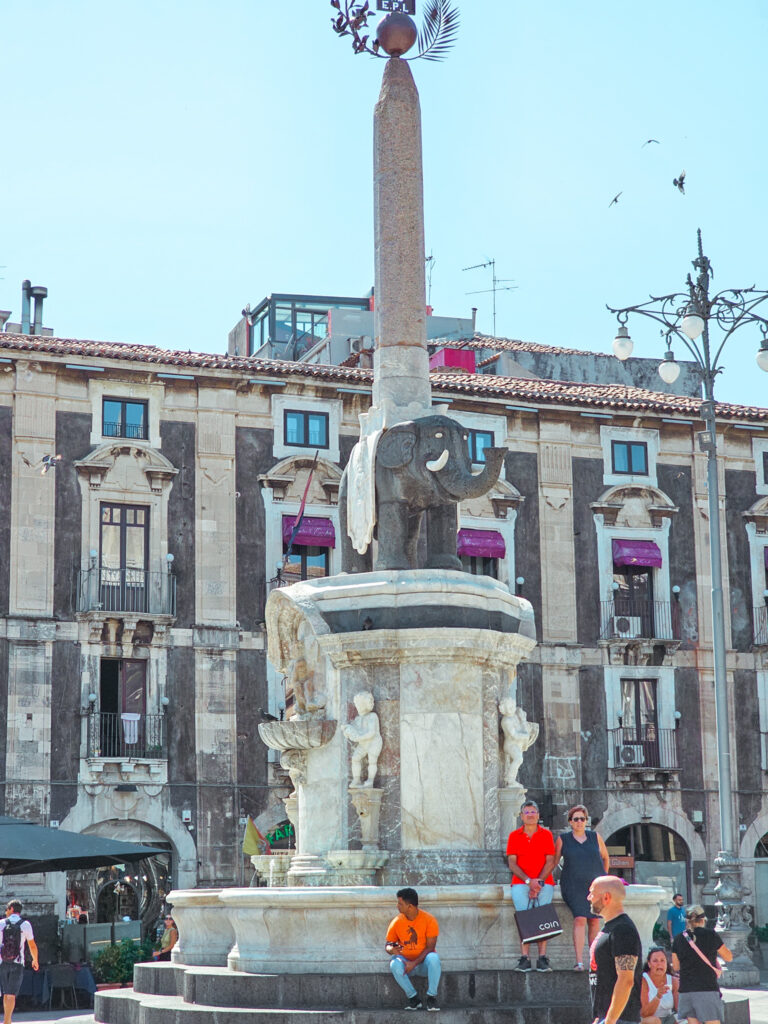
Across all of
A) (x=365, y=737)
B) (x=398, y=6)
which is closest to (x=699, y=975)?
(x=365, y=737)

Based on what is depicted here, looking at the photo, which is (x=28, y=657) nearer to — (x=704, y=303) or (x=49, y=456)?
(x=49, y=456)

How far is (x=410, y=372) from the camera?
17.7m

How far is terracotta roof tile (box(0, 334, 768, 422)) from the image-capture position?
36.8m

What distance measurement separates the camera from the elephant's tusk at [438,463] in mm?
16594

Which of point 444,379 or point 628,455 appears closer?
point 444,379

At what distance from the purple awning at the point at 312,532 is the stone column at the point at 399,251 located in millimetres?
19376

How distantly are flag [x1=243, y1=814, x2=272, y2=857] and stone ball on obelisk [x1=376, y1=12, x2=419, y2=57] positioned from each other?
1830cm

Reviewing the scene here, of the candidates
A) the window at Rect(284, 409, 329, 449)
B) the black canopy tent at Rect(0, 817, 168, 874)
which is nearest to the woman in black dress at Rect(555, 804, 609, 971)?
the black canopy tent at Rect(0, 817, 168, 874)

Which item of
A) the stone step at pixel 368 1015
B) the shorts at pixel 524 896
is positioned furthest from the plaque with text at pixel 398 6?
the stone step at pixel 368 1015

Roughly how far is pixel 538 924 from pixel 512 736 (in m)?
2.20

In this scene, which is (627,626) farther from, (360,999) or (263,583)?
(360,999)

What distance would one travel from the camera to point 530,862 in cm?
1435

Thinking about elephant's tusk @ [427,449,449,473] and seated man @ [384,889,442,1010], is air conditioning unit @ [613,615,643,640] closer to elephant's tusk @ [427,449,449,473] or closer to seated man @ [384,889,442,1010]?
elephant's tusk @ [427,449,449,473]

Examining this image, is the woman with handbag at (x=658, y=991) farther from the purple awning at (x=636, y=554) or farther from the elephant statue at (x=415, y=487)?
the purple awning at (x=636, y=554)
